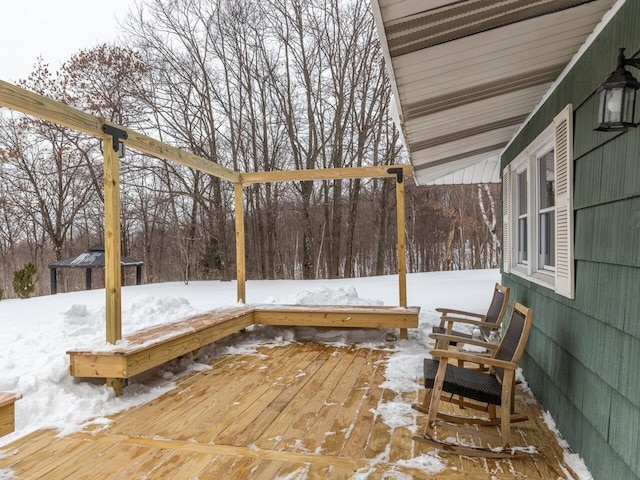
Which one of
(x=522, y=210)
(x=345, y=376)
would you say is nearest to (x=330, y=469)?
(x=345, y=376)

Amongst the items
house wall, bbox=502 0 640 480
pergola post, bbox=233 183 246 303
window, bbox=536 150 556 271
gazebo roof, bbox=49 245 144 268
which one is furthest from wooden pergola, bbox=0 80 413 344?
gazebo roof, bbox=49 245 144 268

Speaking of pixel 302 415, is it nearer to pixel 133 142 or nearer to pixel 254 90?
pixel 133 142

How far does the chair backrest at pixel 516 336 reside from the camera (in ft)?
8.57

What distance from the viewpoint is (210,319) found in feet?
15.9

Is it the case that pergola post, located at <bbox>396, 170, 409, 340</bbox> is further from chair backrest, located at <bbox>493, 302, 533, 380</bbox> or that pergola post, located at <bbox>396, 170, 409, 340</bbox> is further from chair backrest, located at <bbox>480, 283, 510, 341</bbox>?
chair backrest, located at <bbox>493, 302, 533, 380</bbox>

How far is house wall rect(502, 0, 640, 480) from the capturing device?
5.84 feet

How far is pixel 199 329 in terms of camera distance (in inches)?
171

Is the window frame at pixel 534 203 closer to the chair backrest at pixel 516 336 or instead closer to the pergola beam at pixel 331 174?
the chair backrest at pixel 516 336

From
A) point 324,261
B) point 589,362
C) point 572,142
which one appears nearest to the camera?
point 589,362

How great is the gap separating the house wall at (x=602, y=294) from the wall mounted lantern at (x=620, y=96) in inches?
4.9

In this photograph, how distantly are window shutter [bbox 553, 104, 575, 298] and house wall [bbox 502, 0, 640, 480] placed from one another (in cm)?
7

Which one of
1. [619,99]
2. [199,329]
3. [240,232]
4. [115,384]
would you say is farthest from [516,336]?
[240,232]

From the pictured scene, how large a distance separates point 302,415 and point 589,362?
1849 mm

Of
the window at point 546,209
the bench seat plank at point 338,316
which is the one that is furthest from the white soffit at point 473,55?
the bench seat plank at point 338,316
